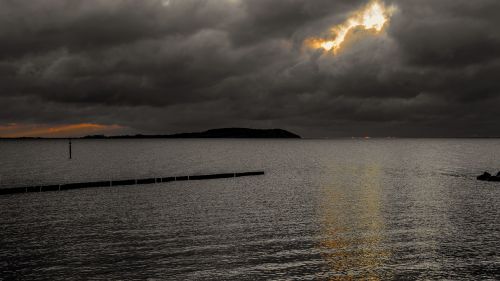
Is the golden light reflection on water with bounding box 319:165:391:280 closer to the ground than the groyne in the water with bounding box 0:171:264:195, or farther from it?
closer to the ground

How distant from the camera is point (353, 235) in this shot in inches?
1398

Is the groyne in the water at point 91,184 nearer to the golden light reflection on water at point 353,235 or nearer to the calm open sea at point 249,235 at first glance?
the calm open sea at point 249,235

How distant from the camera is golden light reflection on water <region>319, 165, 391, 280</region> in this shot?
26.7 meters

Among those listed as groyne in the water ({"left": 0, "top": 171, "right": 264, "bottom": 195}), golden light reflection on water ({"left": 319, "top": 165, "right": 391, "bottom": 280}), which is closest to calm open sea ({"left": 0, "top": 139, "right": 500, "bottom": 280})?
golden light reflection on water ({"left": 319, "top": 165, "right": 391, "bottom": 280})

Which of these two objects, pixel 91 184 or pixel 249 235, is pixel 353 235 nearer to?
pixel 249 235

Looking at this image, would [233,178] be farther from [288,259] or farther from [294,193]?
[288,259]

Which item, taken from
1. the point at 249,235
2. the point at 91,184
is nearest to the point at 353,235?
the point at 249,235

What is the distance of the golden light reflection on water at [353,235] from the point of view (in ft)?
87.5

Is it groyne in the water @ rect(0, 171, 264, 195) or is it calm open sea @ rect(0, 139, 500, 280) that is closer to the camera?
calm open sea @ rect(0, 139, 500, 280)

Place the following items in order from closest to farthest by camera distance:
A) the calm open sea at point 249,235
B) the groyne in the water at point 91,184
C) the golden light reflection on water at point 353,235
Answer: the calm open sea at point 249,235, the golden light reflection on water at point 353,235, the groyne in the water at point 91,184

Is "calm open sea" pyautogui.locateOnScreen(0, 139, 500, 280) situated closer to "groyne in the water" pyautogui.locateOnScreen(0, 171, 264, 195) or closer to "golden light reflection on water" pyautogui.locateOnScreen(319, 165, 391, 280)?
"golden light reflection on water" pyautogui.locateOnScreen(319, 165, 391, 280)

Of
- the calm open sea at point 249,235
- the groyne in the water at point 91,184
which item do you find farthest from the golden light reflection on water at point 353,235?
the groyne in the water at point 91,184

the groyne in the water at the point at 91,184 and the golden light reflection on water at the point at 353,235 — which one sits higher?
the groyne in the water at the point at 91,184

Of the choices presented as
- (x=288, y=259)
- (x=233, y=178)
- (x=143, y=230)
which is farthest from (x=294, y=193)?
(x=288, y=259)
